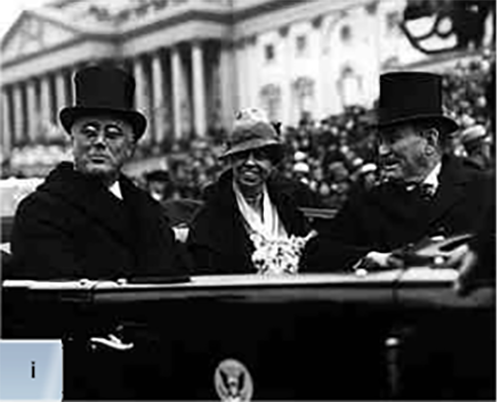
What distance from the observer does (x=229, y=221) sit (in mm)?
3809

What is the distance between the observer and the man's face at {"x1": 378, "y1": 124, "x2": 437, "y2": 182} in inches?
118

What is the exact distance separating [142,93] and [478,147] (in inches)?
37.6

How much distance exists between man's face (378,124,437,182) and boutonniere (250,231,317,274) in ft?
1.48

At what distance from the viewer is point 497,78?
280 centimetres

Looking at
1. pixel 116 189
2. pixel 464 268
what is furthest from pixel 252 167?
pixel 464 268

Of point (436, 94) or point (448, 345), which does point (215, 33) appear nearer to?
point (436, 94)

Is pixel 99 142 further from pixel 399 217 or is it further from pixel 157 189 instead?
pixel 399 217

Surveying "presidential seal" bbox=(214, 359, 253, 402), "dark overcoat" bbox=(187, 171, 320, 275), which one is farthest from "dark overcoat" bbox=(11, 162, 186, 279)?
A: "presidential seal" bbox=(214, 359, 253, 402)

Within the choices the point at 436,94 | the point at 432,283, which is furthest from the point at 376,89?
the point at 432,283

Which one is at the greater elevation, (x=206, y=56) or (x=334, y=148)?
(x=206, y=56)

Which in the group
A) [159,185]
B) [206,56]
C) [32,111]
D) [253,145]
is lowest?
[159,185]

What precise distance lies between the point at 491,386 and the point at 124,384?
3.45 feet

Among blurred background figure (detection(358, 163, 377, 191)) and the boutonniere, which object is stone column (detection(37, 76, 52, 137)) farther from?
blurred background figure (detection(358, 163, 377, 191))

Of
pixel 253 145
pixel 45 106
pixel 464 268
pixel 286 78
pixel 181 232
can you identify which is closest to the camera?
pixel 464 268
